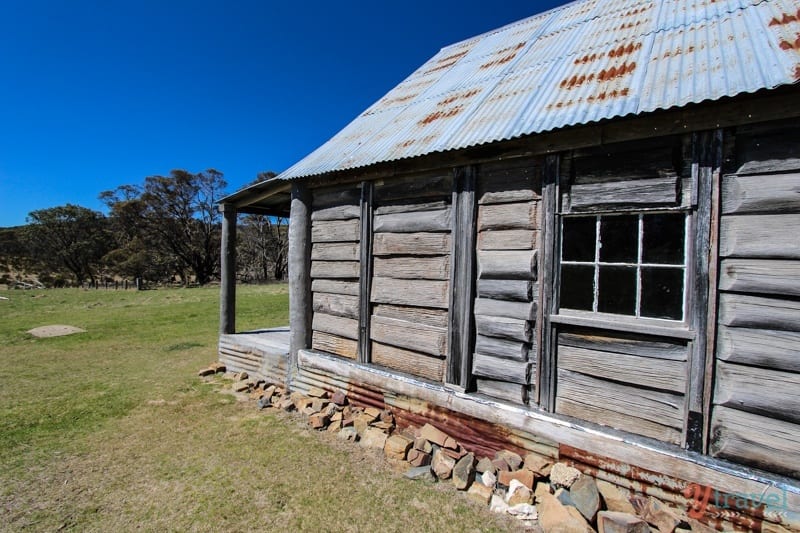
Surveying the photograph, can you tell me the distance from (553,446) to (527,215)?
200cm

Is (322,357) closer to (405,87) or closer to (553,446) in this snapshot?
(553,446)

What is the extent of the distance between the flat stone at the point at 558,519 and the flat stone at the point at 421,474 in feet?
3.14

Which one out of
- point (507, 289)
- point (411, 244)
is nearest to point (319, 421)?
point (411, 244)

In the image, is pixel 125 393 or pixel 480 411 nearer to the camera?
pixel 480 411

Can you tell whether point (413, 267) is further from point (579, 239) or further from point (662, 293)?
point (662, 293)

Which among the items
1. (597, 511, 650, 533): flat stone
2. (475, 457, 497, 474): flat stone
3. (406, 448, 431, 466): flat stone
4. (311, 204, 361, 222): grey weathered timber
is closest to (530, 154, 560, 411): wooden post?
(475, 457, 497, 474): flat stone

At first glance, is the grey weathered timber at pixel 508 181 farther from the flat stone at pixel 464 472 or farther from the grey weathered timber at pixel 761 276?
the flat stone at pixel 464 472

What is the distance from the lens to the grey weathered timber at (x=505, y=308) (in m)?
3.37

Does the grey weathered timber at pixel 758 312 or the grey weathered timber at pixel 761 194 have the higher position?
the grey weathered timber at pixel 761 194

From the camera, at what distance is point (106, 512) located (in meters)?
2.92

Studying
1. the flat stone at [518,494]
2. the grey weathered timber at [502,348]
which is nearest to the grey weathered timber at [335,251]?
the grey weathered timber at [502,348]

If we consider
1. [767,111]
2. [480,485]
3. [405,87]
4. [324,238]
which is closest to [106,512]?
[480,485]

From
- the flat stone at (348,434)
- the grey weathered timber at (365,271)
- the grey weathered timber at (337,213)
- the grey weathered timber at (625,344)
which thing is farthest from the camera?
the grey weathered timber at (337,213)

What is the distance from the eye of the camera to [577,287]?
322 centimetres
